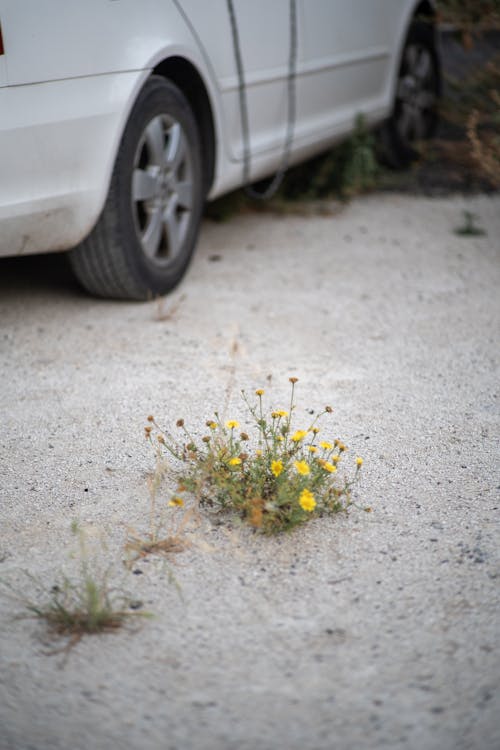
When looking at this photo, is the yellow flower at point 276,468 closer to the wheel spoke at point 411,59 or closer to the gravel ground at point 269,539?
the gravel ground at point 269,539

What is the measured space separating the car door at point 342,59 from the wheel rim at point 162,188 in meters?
1.02

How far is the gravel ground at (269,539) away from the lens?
1.72 meters

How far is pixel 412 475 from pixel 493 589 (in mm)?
556

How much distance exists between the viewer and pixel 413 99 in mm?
6211

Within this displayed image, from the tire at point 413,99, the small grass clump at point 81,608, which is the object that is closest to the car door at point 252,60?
the tire at point 413,99

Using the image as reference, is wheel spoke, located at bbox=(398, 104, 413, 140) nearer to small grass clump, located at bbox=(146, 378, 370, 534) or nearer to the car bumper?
the car bumper

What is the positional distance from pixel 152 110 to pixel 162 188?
35 centimetres

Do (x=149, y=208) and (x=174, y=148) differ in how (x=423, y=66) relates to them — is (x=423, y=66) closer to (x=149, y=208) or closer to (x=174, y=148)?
(x=174, y=148)

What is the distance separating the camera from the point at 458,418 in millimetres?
2912

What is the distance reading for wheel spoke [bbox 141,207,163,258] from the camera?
12.2 ft

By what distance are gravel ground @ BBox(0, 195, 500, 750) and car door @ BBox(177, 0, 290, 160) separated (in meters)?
0.67

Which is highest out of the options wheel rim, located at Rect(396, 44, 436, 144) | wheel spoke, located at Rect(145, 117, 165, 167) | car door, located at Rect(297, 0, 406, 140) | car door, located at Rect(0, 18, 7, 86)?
wheel rim, located at Rect(396, 44, 436, 144)

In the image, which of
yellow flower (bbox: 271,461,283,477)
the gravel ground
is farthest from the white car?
yellow flower (bbox: 271,461,283,477)

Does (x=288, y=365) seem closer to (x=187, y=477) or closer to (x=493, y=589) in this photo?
(x=187, y=477)
